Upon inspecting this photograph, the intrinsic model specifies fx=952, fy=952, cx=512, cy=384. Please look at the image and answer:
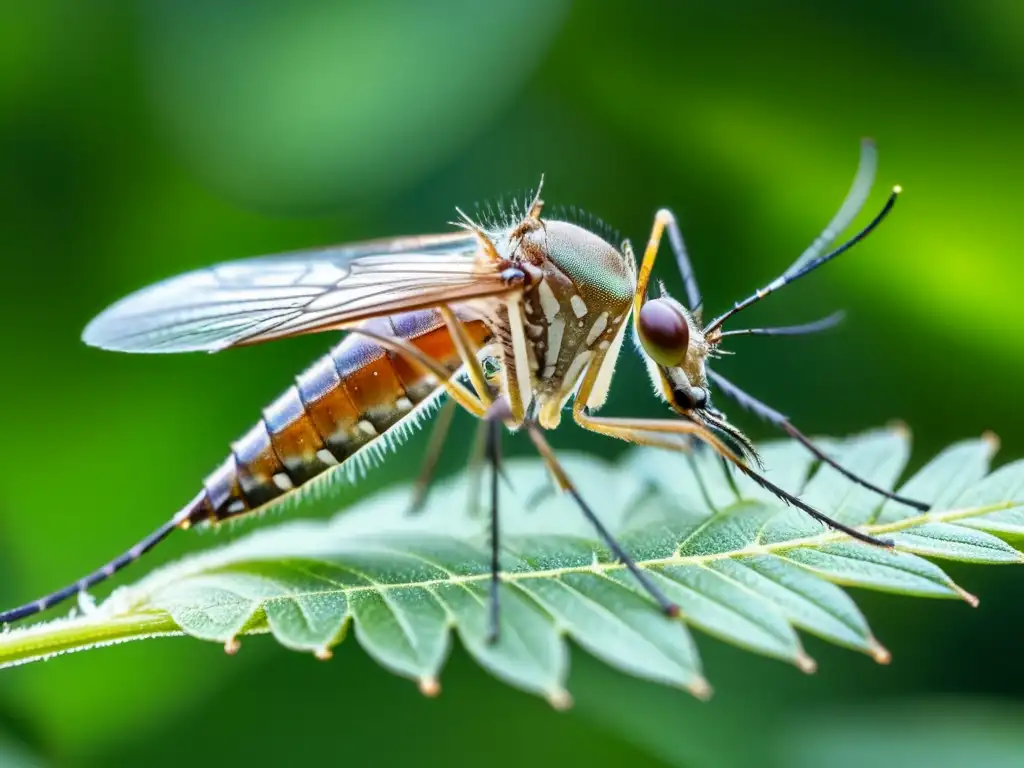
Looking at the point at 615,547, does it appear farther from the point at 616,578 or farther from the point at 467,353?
the point at 467,353

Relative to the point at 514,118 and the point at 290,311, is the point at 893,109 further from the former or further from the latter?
the point at 290,311

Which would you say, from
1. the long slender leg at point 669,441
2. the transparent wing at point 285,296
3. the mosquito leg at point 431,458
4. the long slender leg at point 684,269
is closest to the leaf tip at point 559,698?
the long slender leg at point 669,441

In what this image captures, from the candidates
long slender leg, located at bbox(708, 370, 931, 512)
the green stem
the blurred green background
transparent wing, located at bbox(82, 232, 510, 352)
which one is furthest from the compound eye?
the green stem

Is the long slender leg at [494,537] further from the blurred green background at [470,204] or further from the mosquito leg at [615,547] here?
the blurred green background at [470,204]

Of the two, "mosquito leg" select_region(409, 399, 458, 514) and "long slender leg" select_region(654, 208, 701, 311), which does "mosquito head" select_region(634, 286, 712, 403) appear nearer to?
"long slender leg" select_region(654, 208, 701, 311)

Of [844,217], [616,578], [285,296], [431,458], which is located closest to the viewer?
[616,578]

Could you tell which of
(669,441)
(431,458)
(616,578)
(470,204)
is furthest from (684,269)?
(470,204)

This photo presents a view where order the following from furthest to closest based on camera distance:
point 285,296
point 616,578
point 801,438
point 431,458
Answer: point 431,458 → point 285,296 → point 801,438 → point 616,578
